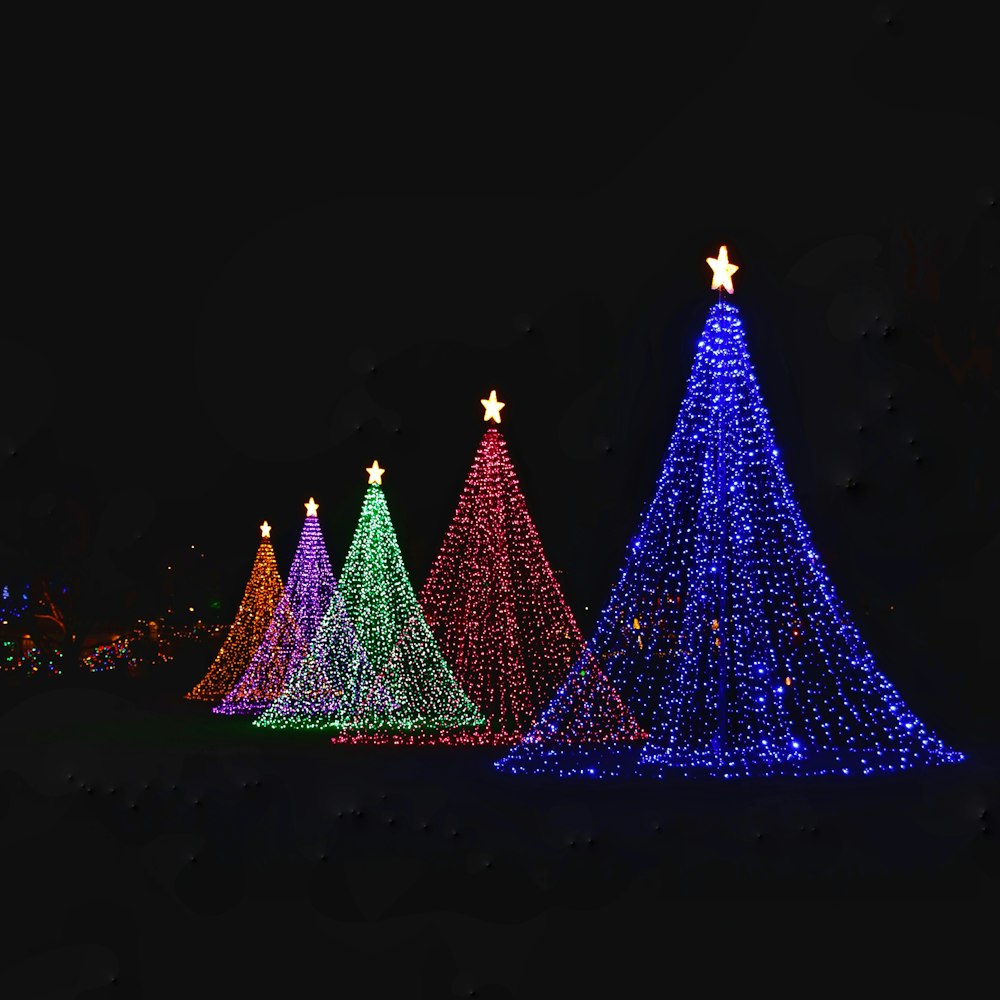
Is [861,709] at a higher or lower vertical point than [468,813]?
higher

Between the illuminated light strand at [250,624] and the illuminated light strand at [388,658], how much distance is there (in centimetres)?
342

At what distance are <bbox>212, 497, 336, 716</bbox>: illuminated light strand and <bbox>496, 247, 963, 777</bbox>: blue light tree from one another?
16.3 ft

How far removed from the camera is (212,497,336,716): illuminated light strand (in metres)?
15.4

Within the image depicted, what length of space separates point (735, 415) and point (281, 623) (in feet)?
21.9

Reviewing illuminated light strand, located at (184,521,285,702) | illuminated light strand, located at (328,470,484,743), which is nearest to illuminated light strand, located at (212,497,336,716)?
illuminated light strand, located at (328,470,484,743)

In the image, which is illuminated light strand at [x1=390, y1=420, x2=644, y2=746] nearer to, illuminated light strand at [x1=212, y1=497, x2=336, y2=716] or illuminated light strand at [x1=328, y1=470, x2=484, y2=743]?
illuminated light strand at [x1=328, y1=470, x2=484, y2=743]

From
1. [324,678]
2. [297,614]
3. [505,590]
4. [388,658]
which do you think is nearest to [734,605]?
[505,590]

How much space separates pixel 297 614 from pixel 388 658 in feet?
7.45

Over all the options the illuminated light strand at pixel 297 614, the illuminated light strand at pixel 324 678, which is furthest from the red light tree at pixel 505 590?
the illuminated light strand at pixel 297 614

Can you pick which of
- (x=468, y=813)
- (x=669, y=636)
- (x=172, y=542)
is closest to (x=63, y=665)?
(x=172, y=542)

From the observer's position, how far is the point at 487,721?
13.6 metres

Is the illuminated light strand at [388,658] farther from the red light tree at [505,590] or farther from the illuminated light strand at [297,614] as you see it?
the illuminated light strand at [297,614]

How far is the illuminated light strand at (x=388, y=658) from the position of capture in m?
13.3

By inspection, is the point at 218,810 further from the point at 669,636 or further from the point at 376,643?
the point at 376,643
